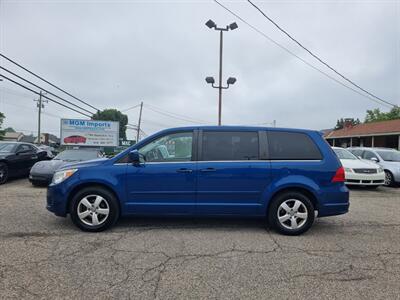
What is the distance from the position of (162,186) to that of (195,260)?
1.43 m

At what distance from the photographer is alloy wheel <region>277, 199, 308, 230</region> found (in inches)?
195

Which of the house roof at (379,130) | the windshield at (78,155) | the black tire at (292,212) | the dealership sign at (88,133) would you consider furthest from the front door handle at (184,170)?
the house roof at (379,130)

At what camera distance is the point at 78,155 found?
35.4 ft

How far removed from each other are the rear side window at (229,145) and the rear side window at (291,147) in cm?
28

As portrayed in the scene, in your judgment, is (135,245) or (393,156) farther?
(393,156)

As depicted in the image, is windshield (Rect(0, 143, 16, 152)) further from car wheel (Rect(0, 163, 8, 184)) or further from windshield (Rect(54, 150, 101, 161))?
windshield (Rect(54, 150, 101, 161))

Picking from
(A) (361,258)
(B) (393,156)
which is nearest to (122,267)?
(A) (361,258)

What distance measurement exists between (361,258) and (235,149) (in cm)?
230

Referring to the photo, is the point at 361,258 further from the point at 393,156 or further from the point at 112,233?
the point at 393,156

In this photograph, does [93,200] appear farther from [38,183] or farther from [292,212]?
[38,183]

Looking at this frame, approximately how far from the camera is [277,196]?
502cm

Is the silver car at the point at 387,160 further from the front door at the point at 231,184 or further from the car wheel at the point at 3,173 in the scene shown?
the car wheel at the point at 3,173

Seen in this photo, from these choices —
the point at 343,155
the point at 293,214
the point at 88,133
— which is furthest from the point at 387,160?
the point at 88,133

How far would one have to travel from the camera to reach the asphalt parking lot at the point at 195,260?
3.11m
